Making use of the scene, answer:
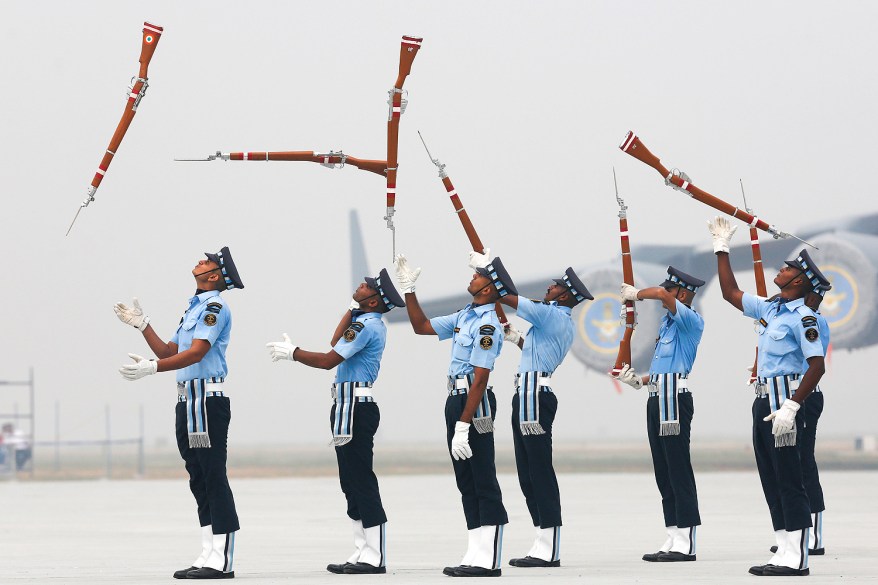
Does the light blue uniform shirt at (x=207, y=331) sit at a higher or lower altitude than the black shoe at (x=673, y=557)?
higher

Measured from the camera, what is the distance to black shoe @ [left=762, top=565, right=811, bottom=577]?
9.32 m

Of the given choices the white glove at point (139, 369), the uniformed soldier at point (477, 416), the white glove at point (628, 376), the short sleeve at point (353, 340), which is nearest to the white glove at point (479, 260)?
the uniformed soldier at point (477, 416)

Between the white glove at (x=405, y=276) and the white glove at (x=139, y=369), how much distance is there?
194 centimetres

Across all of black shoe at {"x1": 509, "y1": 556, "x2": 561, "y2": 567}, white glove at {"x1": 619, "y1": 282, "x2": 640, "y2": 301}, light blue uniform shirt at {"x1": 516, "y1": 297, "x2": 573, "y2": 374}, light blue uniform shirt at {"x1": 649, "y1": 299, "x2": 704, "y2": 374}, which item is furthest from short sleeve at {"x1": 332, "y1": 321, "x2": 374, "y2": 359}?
light blue uniform shirt at {"x1": 649, "y1": 299, "x2": 704, "y2": 374}

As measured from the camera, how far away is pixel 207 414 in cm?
969

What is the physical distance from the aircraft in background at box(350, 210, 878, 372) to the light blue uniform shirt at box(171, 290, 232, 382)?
19.5 metres

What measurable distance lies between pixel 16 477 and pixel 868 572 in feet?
69.8

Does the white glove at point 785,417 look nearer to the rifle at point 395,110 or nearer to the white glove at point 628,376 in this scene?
the white glove at point 628,376

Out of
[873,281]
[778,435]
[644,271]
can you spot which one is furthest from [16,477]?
[778,435]

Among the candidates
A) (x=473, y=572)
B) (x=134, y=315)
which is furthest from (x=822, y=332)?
(x=134, y=315)

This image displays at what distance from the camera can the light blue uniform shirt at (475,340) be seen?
9.88 m

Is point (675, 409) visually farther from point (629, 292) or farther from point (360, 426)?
point (360, 426)

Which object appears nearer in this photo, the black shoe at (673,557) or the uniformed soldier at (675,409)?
the black shoe at (673,557)

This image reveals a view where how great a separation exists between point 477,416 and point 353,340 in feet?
3.27
